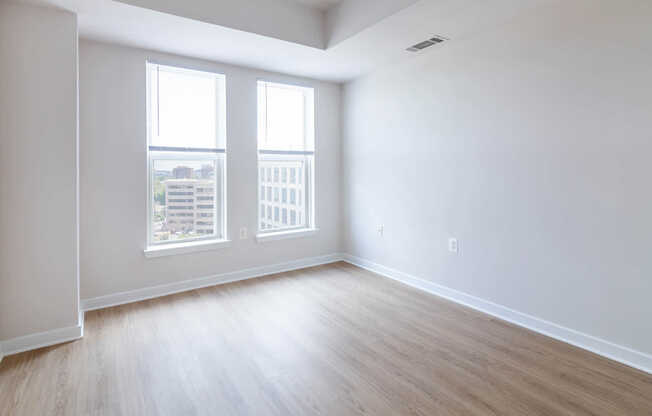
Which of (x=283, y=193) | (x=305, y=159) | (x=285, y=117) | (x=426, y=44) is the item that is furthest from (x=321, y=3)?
(x=283, y=193)

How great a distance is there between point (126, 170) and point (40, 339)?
1518mm

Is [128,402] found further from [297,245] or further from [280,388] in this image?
[297,245]

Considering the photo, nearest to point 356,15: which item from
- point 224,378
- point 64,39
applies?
point 64,39

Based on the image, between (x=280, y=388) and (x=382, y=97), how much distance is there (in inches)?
128

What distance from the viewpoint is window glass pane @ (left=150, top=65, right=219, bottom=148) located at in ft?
11.5

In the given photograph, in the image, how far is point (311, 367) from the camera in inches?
87.6

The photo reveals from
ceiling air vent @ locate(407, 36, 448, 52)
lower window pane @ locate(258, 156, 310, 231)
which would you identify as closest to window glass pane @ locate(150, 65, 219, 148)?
lower window pane @ locate(258, 156, 310, 231)

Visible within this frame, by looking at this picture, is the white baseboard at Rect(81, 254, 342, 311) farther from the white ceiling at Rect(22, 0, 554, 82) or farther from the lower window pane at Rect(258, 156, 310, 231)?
the white ceiling at Rect(22, 0, 554, 82)

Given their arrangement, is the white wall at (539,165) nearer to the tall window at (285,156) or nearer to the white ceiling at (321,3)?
the white ceiling at (321,3)

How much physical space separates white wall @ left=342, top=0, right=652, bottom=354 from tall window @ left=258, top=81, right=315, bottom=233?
1.15 m

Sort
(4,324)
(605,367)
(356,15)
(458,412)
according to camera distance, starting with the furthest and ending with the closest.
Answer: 1. (356,15)
2. (4,324)
3. (605,367)
4. (458,412)

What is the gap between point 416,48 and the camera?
337 cm

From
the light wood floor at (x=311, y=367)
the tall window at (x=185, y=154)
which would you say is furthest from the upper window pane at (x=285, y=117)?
the light wood floor at (x=311, y=367)

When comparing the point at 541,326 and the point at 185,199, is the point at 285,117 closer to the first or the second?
the point at 185,199
